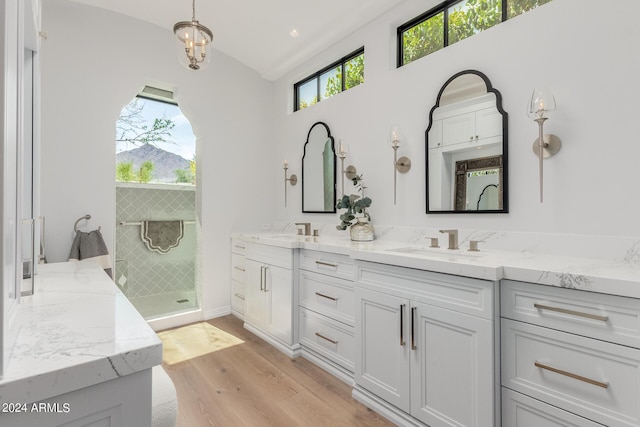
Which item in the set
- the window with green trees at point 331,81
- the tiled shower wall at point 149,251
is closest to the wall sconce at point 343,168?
the window with green trees at point 331,81

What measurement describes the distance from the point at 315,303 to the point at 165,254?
8.60 feet

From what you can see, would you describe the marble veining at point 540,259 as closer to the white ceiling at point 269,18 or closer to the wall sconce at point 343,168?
the wall sconce at point 343,168

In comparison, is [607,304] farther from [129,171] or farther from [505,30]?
[129,171]

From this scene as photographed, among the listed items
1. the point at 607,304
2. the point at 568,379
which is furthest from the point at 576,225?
the point at 568,379

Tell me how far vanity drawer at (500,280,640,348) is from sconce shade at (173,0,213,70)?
211 cm

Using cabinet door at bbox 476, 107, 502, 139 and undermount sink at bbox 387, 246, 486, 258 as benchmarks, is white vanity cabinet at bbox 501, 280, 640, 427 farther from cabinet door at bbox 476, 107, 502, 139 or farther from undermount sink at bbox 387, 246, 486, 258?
cabinet door at bbox 476, 107, 502, 139

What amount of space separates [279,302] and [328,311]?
55cm

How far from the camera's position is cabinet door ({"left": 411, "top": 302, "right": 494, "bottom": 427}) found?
54.1 inches

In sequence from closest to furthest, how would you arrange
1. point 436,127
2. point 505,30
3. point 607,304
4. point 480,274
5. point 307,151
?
point 607,304 < point 480,274 < point 505,30 < point 436,127 < point 307,151

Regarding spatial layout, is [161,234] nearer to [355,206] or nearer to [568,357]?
[355,206]

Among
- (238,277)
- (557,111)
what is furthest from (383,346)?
(238,277)

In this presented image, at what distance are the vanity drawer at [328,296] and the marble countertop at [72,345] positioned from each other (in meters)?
1.39

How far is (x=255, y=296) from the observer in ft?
9.85

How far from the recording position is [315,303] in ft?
7.98
